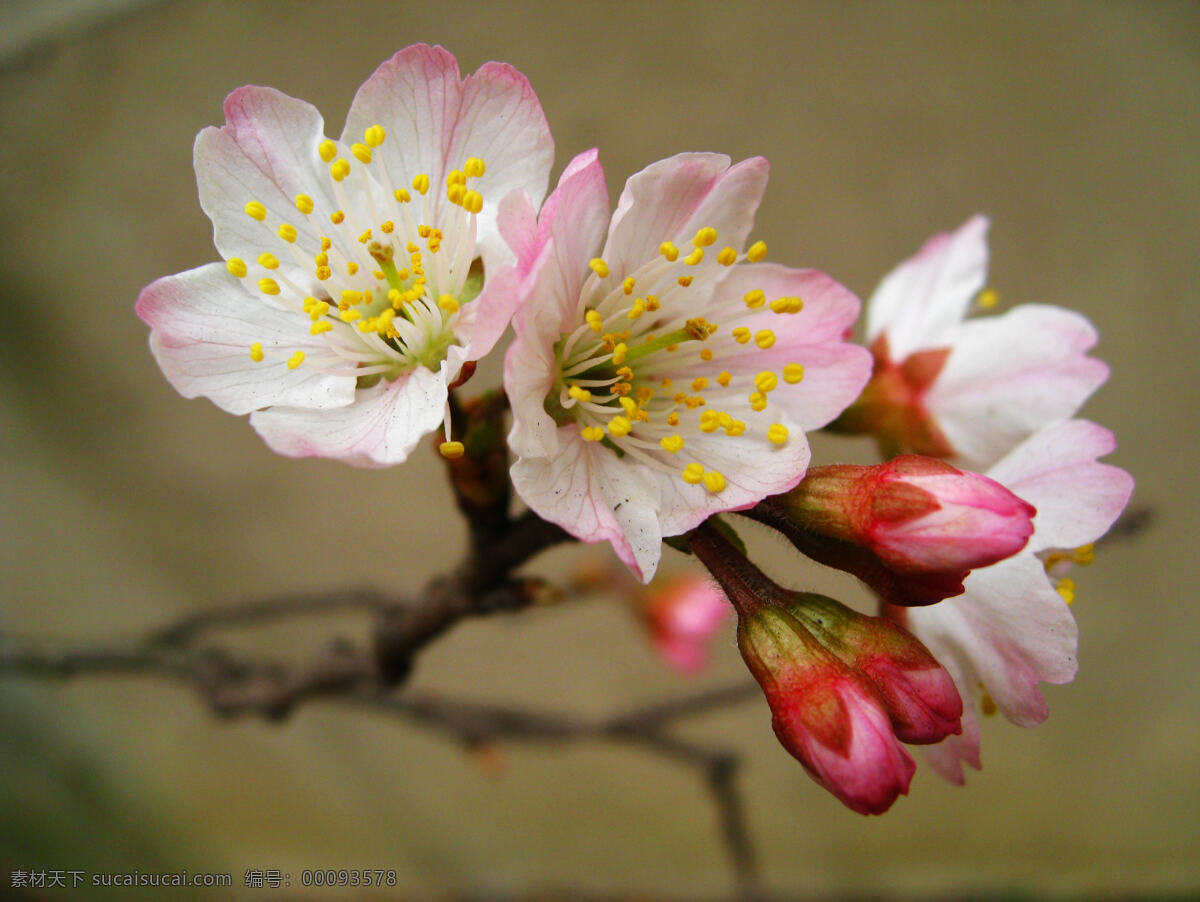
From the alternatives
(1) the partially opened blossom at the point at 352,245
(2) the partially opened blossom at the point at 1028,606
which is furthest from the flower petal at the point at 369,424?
(2) the partially opened blossom at the point at 1028,606

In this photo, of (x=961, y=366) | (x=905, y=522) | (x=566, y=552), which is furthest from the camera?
(x=566, y=552)

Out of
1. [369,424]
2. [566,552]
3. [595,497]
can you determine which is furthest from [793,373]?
[566,552]

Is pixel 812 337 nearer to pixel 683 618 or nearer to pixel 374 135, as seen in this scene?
pixel 374 135

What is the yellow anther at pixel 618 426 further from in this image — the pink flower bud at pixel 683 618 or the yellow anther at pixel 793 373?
the pink flower bud at pixel 683 618

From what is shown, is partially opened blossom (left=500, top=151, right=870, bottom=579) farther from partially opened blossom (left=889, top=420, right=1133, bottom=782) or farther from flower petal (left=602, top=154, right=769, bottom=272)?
partially opened blossom (left=889, top=420, right=1133, bottom=782)

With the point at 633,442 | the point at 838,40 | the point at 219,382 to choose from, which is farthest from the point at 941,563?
the point at 838,40

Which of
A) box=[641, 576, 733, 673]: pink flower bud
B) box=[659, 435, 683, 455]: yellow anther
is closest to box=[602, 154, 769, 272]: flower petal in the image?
box=[659, 435, 683, 455]: yellow anther
